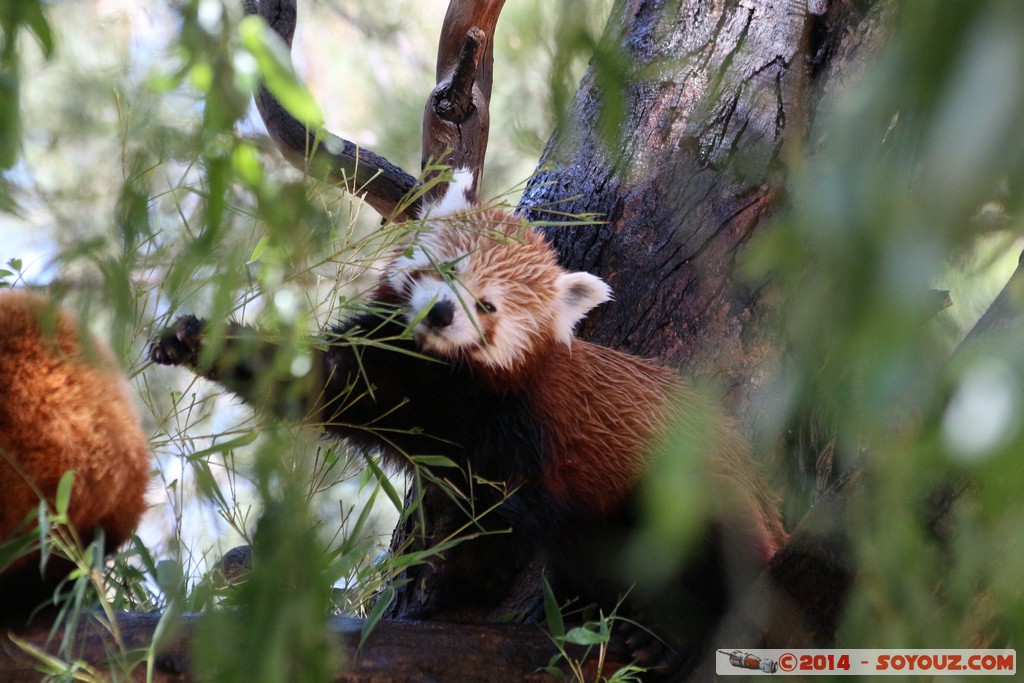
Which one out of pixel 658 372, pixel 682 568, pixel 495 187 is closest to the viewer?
pixel 682 568

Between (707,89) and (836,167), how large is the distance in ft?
7.76

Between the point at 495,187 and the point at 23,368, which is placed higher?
the point at 495,187

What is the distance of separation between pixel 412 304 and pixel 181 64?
1335mm

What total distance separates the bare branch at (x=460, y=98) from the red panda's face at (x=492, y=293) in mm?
370

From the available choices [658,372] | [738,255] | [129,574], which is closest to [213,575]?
[129,574]

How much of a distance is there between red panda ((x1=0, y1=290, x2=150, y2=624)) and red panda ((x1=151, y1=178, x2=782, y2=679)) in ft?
1.57

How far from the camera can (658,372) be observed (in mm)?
2301

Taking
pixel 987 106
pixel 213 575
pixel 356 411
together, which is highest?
pixel 356 411

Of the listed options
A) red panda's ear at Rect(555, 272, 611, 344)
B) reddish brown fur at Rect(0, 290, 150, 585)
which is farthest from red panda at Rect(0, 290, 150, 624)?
red panda's ear at Rect(555, 272, 611, 344)

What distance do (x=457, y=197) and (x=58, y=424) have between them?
111 centimetres

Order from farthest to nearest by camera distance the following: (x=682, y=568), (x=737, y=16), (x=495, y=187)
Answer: (x=495, y=187), (x=737, y=16), (x=682, y=568)

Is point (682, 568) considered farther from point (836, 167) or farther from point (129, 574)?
point (836, 167)

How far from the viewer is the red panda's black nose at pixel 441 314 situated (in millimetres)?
1993

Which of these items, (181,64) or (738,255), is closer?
(181,64)
